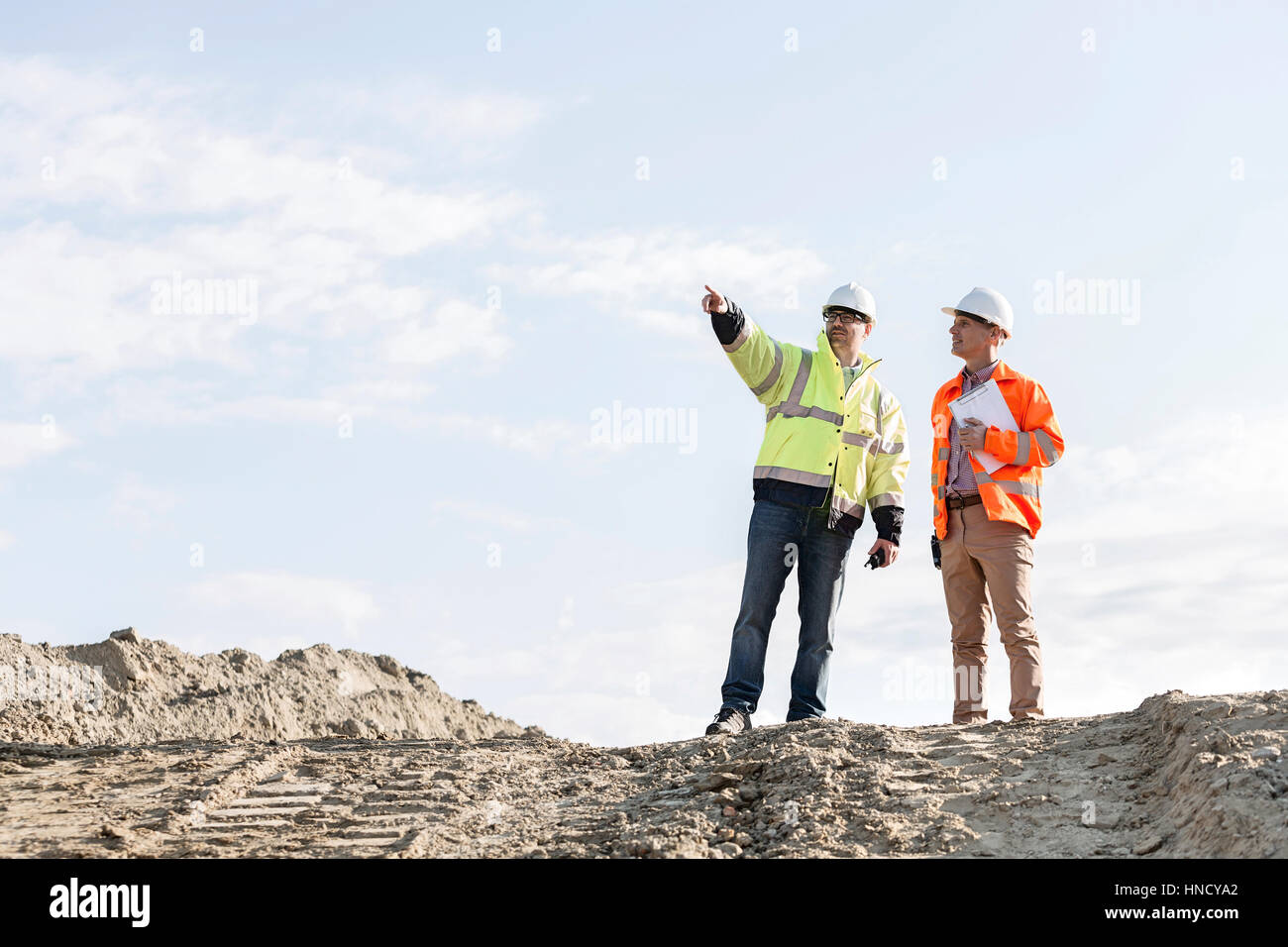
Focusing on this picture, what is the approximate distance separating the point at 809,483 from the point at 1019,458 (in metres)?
1.27

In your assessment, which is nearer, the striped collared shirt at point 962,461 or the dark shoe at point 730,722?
the striped collared shirt at point 962,461

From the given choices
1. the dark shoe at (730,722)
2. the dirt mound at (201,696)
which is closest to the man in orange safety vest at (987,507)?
the dark shoe at (730,722)

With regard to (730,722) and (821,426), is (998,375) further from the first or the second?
(730,722)

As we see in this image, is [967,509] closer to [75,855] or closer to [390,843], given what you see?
[390,843]

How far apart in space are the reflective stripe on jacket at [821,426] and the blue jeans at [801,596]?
19 centimetres

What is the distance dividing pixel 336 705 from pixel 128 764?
5336 millimetres

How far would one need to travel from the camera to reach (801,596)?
25.4 ft

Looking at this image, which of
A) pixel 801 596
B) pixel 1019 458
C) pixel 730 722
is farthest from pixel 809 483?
pixel 730 722

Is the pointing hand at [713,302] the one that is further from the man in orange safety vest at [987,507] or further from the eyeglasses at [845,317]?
the man in orange safety vest at [987,507]

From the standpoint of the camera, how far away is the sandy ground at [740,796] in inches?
214
